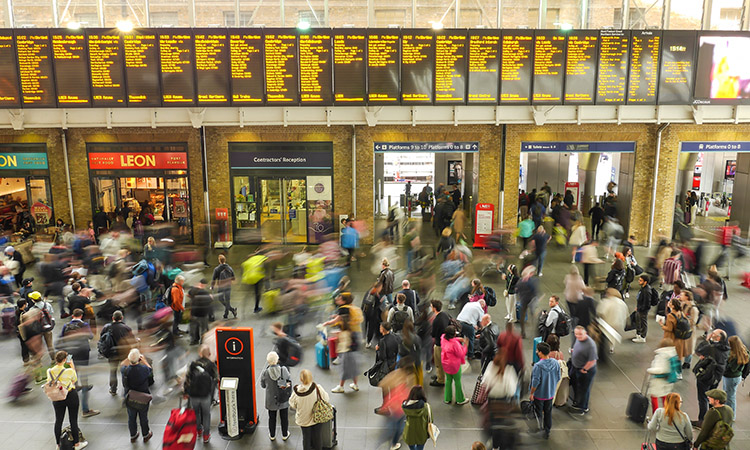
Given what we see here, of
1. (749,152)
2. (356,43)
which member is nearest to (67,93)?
(356,43)

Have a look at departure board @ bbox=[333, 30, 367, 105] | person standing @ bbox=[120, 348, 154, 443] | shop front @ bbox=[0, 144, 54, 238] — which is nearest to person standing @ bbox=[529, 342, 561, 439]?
person standing @ bbox=[120, 348, 154, 443]

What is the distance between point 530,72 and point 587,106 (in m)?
2.16

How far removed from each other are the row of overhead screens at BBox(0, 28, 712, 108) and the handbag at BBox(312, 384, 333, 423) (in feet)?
32.4

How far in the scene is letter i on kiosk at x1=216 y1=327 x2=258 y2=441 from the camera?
27.2 feet

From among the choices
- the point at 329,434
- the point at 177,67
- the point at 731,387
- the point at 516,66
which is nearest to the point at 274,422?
the point at 329,434

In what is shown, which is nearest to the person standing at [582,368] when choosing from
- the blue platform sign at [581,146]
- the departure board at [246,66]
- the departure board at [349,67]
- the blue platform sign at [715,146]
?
the departure board at [349,67]

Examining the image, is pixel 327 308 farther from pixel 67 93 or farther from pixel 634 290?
pixel 67 93

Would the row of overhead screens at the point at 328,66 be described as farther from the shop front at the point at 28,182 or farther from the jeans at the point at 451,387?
the jeans at the point at 451,387

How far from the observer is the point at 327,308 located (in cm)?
1214

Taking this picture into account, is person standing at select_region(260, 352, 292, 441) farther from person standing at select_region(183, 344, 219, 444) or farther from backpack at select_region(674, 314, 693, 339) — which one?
backpack at select_region(674, 314, 693, 339)

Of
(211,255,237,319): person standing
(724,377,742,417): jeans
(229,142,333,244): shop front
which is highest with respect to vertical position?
(229,142,333,244): shop front

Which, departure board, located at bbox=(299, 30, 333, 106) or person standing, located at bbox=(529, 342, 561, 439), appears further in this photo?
departure board, located at bbox=(299, 30, 333, 106)

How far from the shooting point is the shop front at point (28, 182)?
18344 mm

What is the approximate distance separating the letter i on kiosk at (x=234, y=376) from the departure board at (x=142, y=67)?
9.63m
